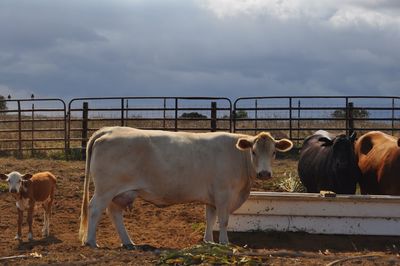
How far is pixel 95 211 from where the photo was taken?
796 cm

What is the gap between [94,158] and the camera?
8109 millimetres

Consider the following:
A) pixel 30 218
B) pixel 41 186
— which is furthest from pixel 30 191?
pixel 30 218

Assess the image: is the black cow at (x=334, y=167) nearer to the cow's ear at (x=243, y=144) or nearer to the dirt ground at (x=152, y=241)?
the dirt ground at (x=152, y=241)

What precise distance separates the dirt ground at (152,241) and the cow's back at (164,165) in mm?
699

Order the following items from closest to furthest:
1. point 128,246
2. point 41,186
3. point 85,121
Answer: point 128,246 → point 41,186 → point 85,121

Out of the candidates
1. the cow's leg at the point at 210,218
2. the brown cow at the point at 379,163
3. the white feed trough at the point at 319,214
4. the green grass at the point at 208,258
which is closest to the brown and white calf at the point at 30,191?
the cow's leg at the point at 210,218

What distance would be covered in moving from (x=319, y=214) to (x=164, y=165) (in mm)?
2253

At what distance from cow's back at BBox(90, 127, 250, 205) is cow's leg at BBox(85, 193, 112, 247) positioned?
0.32ft

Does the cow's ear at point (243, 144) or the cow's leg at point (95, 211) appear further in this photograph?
the cow's ear at point (243, 144)

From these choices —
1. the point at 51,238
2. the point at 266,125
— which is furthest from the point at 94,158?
the point at 266,125

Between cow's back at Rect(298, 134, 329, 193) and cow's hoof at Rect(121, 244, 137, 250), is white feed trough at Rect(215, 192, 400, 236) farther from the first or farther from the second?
cow's back at Rect(298, 134, 329, 193)

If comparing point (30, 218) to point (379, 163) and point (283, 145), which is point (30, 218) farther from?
point (379, 163)

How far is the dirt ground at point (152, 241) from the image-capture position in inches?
259

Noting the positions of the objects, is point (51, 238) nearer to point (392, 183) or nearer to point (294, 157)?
point (392, 183)
